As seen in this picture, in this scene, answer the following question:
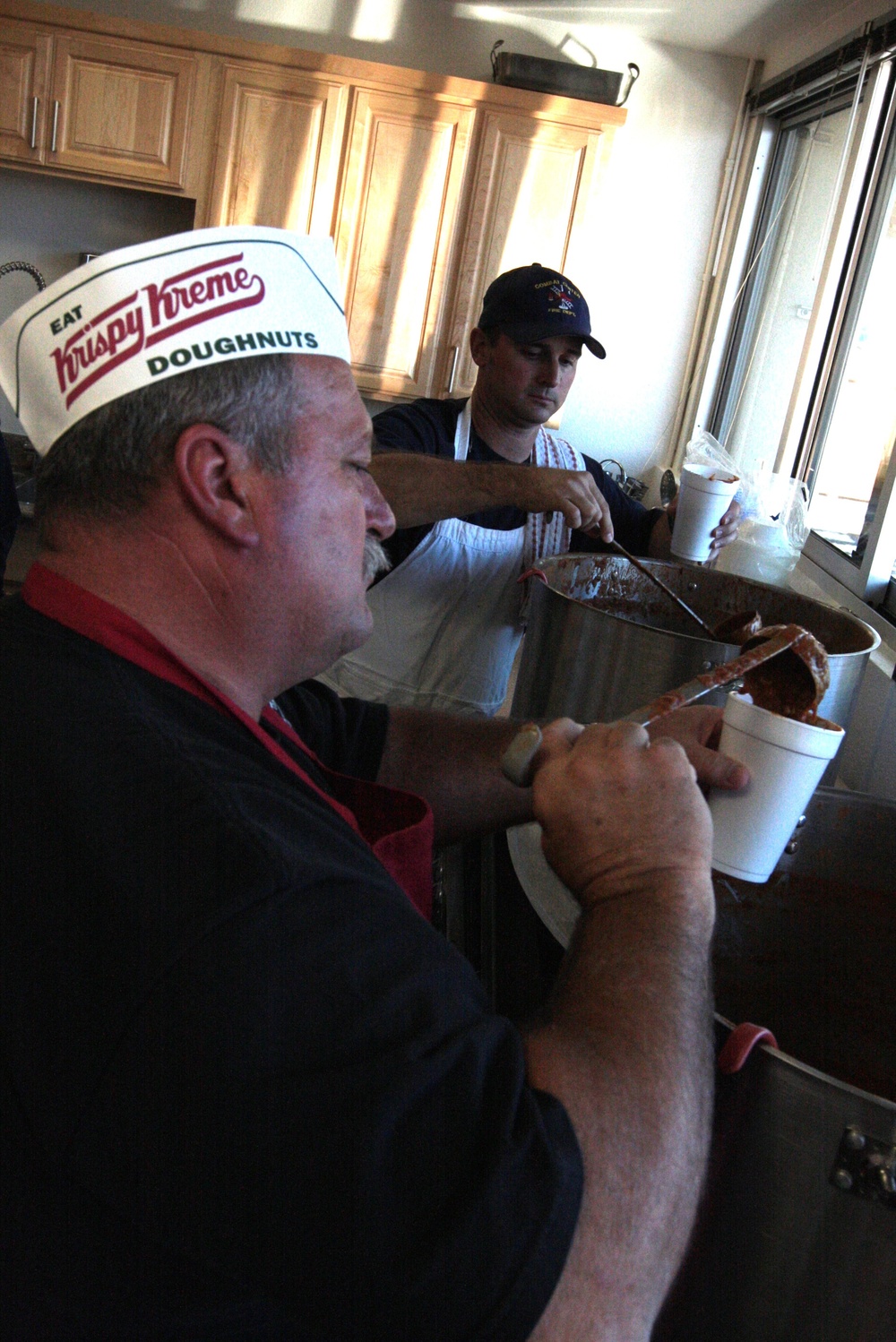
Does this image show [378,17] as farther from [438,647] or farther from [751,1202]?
[751,1202]

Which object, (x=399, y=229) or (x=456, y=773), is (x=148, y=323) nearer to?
(x=456, y=773)

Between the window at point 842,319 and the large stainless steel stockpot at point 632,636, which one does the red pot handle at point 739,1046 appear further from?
the window at point 842,319

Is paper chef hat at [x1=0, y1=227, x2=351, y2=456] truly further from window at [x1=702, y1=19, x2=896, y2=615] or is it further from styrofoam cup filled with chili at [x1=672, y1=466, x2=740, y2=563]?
window at [x1=702, y1=19, x2=896, y2=615]

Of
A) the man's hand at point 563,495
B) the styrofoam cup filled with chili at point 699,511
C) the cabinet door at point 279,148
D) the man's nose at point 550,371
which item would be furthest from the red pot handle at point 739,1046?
the cabinet door at point 279,148

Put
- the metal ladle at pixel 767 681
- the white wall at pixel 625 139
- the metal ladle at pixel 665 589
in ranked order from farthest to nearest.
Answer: the white wall at pixel 625 139, the metal ladle at pixel 665 589, the metal ladle at pixel 767 681

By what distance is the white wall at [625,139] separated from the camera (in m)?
3.36

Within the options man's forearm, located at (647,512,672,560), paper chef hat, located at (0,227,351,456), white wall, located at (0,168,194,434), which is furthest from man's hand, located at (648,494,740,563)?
white wall, located at (0,168,194,434)

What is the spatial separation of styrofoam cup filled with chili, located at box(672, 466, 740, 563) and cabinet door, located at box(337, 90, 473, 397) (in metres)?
1.93

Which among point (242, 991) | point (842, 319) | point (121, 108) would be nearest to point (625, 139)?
point (842, 319)

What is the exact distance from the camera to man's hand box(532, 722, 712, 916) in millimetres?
707

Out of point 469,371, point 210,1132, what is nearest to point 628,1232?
point 210,1132

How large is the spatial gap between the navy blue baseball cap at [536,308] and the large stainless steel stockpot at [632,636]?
1.62 feet

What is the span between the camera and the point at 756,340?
10.9 feet

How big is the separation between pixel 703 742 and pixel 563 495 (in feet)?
2.11
